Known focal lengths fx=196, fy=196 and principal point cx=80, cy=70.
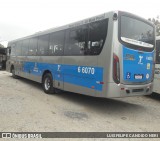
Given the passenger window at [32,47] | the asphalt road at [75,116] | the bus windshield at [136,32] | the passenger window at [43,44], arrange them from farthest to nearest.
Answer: the passenger window at [32,47]
the passenger window at [43,44]
the bus windshield at [136,32]
the asphalt road at [75,116]

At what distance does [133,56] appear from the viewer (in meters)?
6.24

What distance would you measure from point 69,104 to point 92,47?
2.39 metres

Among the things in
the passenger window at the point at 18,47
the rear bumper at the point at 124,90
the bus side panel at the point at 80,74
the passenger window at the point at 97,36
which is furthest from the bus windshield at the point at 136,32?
the passenger window at the point at 18,47

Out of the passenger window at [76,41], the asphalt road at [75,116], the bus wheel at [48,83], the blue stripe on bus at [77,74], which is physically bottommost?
the asphalt road at [75,116]

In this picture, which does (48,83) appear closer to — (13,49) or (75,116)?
(75,116)

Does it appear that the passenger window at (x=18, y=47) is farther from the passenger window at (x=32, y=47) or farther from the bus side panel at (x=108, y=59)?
the bus side panel at (x=108, y=59)

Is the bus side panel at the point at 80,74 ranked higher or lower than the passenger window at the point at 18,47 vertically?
lower

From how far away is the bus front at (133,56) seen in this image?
589 centimetres

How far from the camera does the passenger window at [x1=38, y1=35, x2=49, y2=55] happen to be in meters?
9.68

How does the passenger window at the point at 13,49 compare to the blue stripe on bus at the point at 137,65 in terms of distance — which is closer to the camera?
the blue stripe on bus at the point at 137,65

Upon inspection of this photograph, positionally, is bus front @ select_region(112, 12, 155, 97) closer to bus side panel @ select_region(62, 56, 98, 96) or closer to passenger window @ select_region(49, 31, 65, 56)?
bus side panel @ select_region(62, 56, 98, 96)

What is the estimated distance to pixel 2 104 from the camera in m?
6.64

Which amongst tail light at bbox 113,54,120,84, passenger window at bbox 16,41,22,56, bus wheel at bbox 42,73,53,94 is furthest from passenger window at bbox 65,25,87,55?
passenger window at bbox 16,41,22,56

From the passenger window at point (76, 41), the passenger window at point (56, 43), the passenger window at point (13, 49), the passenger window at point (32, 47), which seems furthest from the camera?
the passenger window at point (13, 49)
